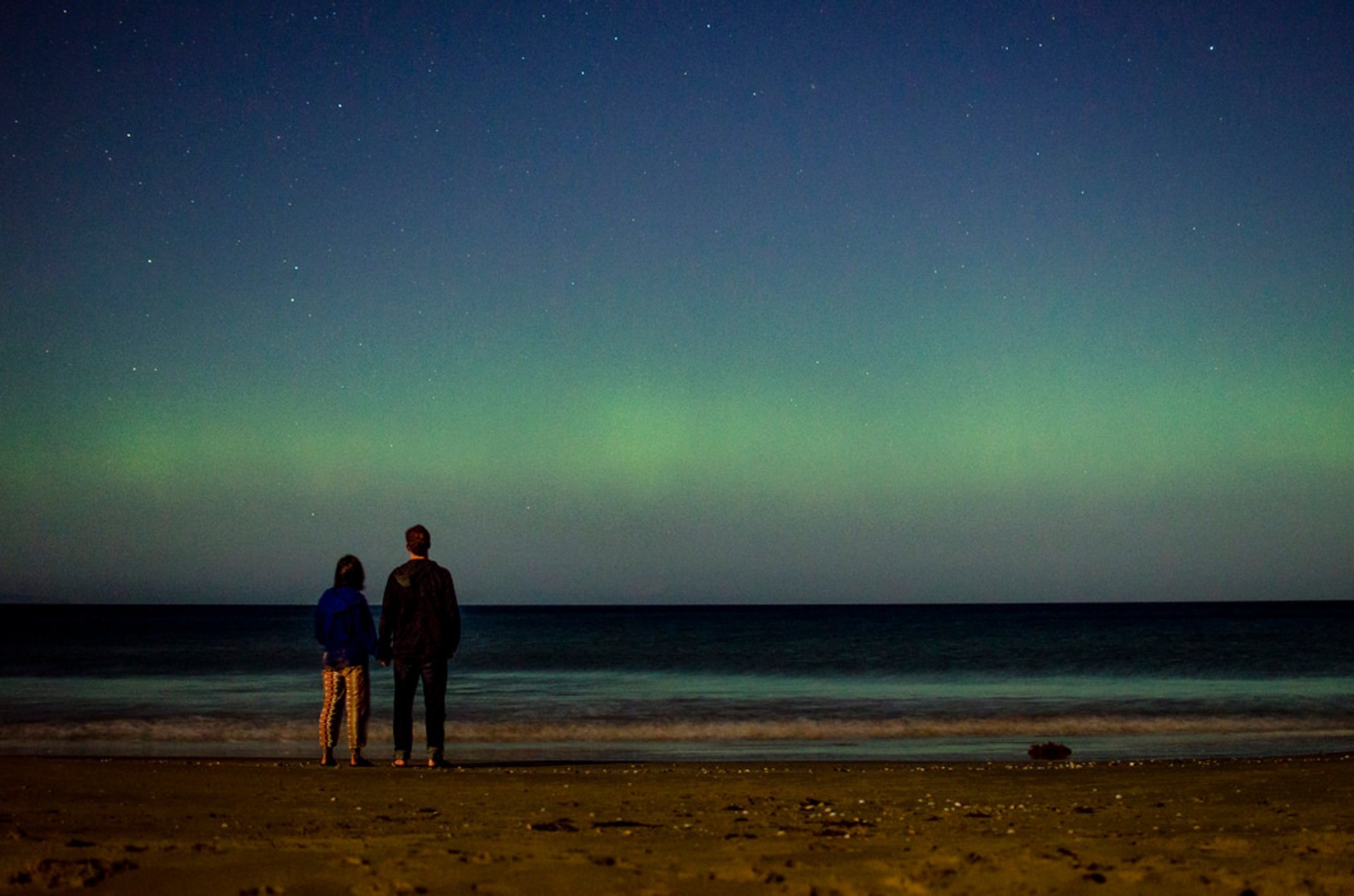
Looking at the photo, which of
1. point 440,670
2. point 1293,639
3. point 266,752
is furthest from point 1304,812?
point 1293,639

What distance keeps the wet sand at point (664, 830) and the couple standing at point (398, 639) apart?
450 millimetres

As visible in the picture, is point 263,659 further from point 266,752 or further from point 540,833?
point 540,833

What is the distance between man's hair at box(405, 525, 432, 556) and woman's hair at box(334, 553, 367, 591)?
40cm

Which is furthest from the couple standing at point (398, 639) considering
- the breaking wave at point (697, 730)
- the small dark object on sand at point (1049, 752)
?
the small dark object on sand at point (1049, 752)

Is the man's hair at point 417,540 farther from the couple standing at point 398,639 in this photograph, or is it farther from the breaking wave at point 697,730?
the breaking wave at point 697,730

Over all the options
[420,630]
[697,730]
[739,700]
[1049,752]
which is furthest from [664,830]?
[739,700]

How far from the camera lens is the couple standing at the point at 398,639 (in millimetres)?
8523

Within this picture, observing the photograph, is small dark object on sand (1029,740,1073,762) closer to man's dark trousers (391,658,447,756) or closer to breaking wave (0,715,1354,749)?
breaking wave (0,715,1354,749)

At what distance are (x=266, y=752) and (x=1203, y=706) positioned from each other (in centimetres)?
1532

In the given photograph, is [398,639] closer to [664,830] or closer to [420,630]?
[420,630]

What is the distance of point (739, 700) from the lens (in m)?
22.3

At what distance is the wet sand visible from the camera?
4.37 metres

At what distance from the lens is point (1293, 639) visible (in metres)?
50.8

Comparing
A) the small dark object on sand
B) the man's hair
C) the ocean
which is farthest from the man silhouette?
the small dark object on sand
